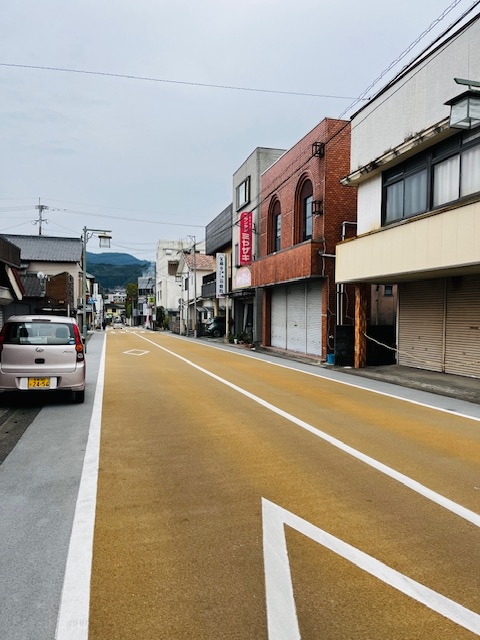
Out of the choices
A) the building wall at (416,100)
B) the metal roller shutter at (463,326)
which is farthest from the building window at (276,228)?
the metal roller shutter at (463,326)

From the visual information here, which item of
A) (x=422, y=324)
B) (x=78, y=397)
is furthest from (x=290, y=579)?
(x=422, y=324)

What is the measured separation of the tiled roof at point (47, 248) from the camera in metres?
45.6

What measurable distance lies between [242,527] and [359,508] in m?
1.15

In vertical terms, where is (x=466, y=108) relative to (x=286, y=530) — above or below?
above

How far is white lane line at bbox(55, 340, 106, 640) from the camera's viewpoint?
8.82 feet

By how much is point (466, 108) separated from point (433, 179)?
4112 millimetres

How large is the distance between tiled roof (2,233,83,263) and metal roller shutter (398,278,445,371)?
121 ft

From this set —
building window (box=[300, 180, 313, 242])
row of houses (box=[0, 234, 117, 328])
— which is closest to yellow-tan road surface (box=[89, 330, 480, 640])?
building window (box=[300, 180, 313, 242])

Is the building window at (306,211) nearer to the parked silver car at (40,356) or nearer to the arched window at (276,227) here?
the arched window at (276,227)

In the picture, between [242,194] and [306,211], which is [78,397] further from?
[242,194]

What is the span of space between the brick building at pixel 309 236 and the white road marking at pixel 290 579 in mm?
A: 15965

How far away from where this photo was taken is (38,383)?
28.8 ft

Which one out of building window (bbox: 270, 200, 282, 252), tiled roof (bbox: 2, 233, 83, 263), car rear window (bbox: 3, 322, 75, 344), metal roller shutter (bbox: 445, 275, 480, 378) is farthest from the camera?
tiled roof (bbox: 2, 233, 83, 263)

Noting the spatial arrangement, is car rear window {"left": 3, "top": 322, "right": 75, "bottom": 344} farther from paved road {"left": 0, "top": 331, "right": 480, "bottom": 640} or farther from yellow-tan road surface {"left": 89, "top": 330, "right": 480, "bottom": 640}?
yellow-tan road surface {"left": 89, "top": 330, "right": 480, "bottom": 640}
